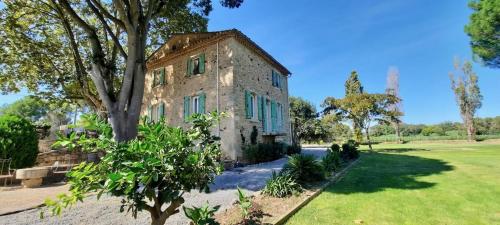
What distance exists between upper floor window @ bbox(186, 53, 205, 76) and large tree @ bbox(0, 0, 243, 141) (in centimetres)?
187

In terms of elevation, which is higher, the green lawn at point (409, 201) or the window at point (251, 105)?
the window at point (251, 105)

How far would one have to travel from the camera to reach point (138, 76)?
1048cm

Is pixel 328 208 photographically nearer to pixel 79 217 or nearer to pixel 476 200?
pixel 476 200

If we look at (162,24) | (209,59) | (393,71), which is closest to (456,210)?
(209,59)

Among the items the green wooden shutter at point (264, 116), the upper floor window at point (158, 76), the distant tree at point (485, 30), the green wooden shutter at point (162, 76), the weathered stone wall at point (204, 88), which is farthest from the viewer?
the upper floor window at point (158, 76)

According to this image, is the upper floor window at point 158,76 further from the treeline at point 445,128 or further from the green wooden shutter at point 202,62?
the treeline at point 445,128

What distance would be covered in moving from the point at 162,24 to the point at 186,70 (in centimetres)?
314

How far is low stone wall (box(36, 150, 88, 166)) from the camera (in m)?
11.2

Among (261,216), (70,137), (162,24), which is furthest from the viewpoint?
(162,24)

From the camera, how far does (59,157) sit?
11680 mm

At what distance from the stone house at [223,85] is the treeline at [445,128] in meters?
42.3

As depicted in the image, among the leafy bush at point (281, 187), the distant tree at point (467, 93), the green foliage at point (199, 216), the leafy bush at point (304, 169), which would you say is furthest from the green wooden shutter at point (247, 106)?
the distant tree at point (467, 93)

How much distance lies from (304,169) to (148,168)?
563 cm

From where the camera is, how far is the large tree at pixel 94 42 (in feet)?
33.7
